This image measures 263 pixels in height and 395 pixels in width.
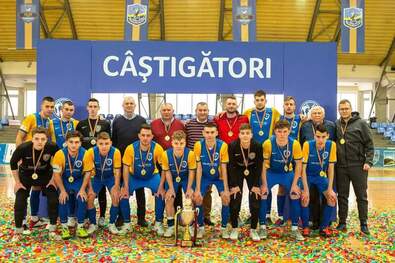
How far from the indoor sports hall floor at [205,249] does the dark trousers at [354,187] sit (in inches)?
11.3

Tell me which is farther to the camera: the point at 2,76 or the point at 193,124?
the point at 2,76

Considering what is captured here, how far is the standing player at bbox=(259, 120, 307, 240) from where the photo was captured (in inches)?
177

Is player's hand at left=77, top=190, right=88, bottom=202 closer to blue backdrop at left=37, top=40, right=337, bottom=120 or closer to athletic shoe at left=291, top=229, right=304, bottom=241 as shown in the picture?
blue backdrop at left=37, top=40, right=337, bottom=120

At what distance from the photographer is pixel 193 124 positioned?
504 cm

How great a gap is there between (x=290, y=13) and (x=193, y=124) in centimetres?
1329

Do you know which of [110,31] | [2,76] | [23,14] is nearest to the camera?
[23,14]

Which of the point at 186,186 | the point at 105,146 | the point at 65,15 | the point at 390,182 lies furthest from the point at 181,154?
the point at 65,15

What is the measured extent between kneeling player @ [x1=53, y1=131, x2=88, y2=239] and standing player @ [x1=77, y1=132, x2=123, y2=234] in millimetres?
97

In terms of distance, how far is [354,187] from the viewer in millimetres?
4855

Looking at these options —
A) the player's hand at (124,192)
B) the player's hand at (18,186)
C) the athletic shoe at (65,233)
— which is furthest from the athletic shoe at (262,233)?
the player's hand at (18,186)

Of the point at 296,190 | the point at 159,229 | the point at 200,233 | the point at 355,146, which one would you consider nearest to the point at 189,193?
the point at 200,233

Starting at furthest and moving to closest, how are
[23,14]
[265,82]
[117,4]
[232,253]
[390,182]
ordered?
[117,4], [23,14], [390,182], [265,82], [232,253]

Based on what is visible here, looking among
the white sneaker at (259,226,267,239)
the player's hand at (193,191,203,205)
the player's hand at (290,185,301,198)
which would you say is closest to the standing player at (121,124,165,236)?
the player's hand at (193,191,203,205)

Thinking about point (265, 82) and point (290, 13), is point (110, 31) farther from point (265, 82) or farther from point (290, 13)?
point (265, 82)
